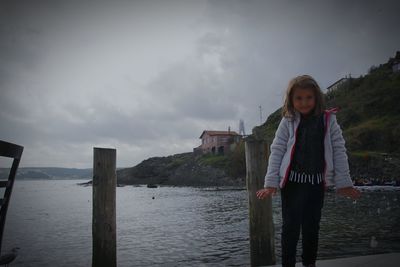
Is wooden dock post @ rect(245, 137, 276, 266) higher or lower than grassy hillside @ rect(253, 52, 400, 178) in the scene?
lower

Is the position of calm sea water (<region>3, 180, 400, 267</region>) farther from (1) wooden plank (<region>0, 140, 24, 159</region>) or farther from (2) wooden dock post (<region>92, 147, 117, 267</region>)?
(1) wooden plank (<region>0, 140, 24, 159</region>)

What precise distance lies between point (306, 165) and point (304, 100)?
0.74 m

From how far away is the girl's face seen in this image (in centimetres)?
365

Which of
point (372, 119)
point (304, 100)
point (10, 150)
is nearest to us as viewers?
point (10, 150)

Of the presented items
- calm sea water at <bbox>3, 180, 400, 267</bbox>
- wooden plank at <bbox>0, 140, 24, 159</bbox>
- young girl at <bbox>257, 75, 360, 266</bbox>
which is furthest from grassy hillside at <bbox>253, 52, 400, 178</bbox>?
wooden plank at <bbox>0, 140, 24, 159</bbox>

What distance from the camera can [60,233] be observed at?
658 inches

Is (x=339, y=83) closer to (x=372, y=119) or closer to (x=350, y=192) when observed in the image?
(x=372, y=119)

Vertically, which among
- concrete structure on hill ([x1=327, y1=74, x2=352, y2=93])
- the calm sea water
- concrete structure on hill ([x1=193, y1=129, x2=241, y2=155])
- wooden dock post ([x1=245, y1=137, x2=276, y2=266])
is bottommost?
the calm sea water

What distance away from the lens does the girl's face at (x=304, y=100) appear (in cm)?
365

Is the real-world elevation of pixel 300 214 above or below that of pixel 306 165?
below

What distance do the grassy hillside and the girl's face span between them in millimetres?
58797

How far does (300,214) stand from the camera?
3.47 m

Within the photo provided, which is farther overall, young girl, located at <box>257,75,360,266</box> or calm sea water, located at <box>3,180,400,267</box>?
calm sea water, located at <box>3,180,400,267</box>

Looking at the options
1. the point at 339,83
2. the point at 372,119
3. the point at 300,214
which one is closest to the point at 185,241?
the point at 300,214
